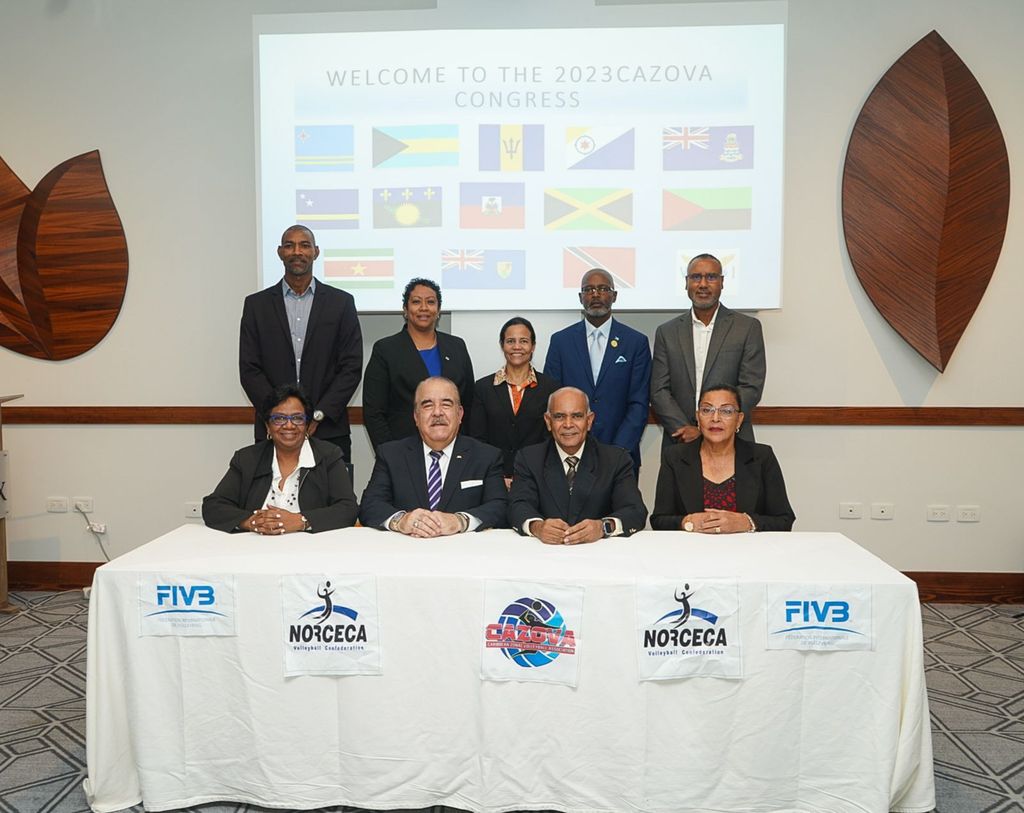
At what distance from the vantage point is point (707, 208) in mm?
4219

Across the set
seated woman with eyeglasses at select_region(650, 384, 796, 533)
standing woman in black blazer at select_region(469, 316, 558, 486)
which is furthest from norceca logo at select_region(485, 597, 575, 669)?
standing woman in black blazer at select_region(469, 316, 558, 486)

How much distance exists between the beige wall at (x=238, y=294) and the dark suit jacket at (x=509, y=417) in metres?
0.72

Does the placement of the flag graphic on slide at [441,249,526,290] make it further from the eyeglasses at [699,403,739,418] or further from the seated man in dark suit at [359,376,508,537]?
the eyeglasses at [699,403,739,418]

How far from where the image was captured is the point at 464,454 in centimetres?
296

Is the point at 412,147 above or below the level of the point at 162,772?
above

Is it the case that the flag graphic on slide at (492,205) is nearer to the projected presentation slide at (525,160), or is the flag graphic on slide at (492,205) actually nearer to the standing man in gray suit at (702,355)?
the projected presentation slide at (525,160)

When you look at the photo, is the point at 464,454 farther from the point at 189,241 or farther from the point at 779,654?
the point at 189,241

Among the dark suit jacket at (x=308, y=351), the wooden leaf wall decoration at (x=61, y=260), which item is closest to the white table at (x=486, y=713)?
the dark suit jacket at (x=308, y=351)

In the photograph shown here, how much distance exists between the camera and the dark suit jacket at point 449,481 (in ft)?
9.55

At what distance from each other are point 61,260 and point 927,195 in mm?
4636

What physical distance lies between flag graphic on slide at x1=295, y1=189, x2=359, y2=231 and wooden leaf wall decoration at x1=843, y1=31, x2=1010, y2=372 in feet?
8.31

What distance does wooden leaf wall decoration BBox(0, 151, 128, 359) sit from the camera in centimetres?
462

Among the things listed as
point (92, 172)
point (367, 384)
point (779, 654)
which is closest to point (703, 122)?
point (367, 384)

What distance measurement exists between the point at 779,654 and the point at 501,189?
284 centimetres
